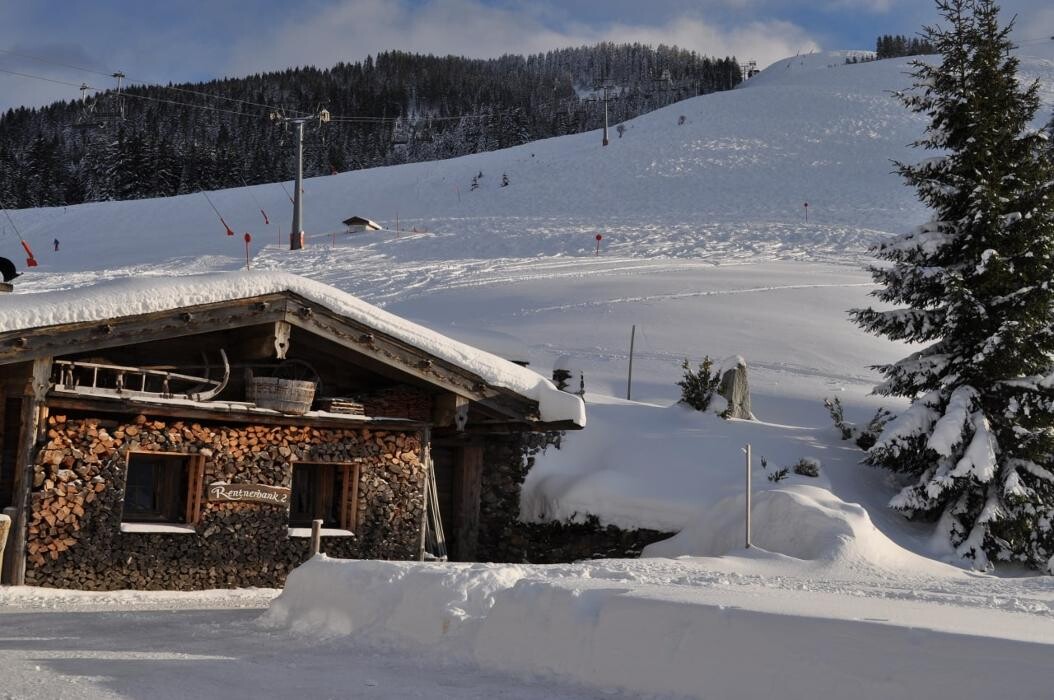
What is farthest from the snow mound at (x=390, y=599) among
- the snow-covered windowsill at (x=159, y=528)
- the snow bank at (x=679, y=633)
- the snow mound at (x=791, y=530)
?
the snow mound at (x=791, y=530)

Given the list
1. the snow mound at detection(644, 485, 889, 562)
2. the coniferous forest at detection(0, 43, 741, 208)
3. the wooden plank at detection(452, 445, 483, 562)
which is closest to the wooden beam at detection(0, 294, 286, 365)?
the wooden plank at detection(452, 445, 483, 562)

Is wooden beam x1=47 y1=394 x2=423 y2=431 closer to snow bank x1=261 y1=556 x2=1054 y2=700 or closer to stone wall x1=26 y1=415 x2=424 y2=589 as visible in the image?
stone wall x1=26 y1=415 x2=424 y2=589

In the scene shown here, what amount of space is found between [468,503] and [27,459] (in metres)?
5.69

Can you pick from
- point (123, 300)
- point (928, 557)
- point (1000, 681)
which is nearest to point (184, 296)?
point (123, 300)

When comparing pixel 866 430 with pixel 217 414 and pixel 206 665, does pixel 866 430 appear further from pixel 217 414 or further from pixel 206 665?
pixel 206 665

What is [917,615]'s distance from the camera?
5305mm

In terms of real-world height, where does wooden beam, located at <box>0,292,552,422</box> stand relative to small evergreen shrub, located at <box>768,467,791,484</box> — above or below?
above

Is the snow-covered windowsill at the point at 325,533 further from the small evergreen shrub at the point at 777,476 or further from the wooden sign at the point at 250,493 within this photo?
the small evergreen shrub at the point at 777,476

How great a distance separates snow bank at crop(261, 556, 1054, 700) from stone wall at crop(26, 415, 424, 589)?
3449mm

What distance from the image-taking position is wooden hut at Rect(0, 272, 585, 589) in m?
10.1

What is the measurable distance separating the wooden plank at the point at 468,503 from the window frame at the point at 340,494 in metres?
1.81

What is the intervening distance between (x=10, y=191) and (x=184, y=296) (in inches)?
3104

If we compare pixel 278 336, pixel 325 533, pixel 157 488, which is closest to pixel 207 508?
pixel 157 488

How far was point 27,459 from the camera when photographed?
32.6 ft
